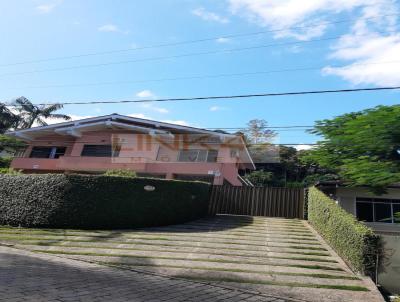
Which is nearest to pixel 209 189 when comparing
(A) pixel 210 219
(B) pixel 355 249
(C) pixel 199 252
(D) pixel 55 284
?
(A) pixel 210 219

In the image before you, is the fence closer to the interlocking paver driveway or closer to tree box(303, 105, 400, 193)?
the interlocking paver driveway

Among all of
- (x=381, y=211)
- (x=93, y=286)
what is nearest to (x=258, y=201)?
(x=381, y=211)

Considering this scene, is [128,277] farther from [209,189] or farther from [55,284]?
[209,189]

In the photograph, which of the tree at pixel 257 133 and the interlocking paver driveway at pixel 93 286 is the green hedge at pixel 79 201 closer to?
the interlocking paver driveway at pixel 93 286

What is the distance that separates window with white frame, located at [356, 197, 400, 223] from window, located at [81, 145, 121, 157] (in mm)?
16329

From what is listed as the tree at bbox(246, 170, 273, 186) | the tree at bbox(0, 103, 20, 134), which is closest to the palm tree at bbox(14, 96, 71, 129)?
the tree at bbox(0, 103, 20, 134)

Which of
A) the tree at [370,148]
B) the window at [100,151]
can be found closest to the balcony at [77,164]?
the window at [100,151]

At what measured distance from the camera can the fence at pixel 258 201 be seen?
19.0 m

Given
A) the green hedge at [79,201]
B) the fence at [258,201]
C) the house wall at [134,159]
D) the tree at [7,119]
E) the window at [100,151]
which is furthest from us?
the tree at [7,119]

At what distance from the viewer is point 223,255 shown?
32.0 ft

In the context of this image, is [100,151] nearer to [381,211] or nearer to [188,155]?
[188,155]

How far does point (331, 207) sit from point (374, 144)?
690 centimetres

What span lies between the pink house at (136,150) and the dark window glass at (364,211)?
7965 mm

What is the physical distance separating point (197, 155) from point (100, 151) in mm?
7585
